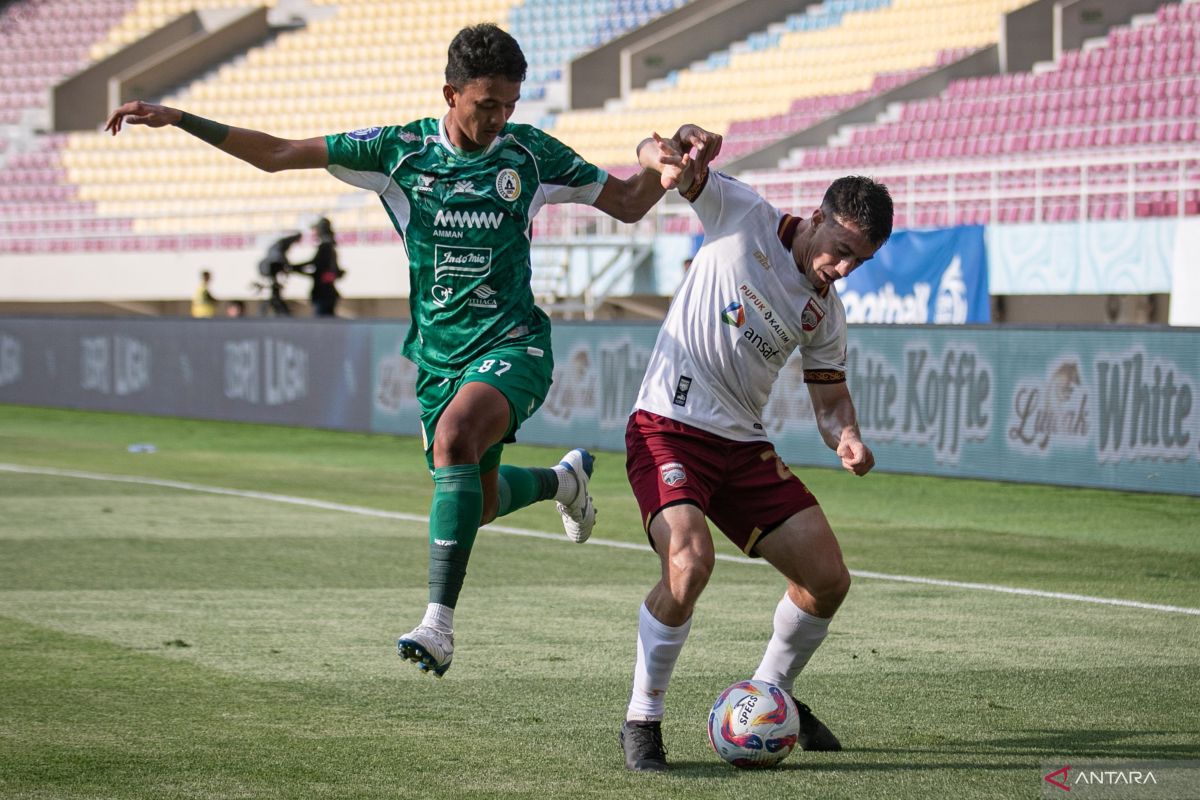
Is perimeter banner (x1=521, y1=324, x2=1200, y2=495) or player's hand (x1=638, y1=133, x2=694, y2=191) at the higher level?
player's hand (x1=638, y1=133, x2=694, y2=191)

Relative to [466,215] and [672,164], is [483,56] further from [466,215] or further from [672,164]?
[672,164]

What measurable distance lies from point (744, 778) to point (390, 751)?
110 centimetres

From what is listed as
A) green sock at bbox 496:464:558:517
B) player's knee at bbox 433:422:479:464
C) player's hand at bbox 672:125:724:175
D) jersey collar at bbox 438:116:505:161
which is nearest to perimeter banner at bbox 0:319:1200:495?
green sock at bbox 496:464:558:517

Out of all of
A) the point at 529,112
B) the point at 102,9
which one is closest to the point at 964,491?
the point at 529,112

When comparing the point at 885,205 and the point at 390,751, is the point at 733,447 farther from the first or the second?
the point at 390,751

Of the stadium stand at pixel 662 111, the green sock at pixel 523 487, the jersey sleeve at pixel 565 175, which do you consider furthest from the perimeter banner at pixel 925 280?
the jersey sleeve at pixel 565 175

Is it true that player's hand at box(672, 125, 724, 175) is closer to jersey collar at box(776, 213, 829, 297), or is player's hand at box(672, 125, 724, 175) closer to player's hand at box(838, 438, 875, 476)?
jersey collar at box(776, 213, 829, 297)

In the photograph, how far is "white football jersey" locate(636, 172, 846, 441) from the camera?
18.2ft

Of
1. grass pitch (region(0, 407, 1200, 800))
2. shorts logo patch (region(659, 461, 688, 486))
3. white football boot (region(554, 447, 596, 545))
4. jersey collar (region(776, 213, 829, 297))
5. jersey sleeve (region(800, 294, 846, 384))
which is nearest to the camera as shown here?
grass pitch (region(0, 407, 1200, 800))

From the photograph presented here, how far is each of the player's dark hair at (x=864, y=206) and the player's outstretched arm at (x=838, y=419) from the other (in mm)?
625

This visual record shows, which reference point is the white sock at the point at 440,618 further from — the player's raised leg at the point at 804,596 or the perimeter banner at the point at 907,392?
the perimeter banner at the point at 907,392

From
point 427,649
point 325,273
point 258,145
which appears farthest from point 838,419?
point 325,273

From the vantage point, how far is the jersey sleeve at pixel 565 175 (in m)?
6.57

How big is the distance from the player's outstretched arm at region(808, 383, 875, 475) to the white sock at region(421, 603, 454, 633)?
4.48 ft
